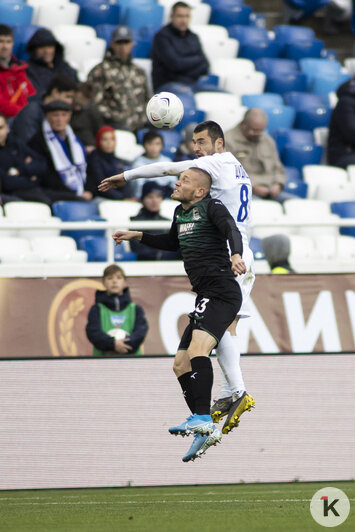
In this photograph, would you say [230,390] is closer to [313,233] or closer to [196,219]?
[196,219]

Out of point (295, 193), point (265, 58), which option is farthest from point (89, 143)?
point (265, 58)

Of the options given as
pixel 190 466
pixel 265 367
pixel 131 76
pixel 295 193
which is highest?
pixel 131 76

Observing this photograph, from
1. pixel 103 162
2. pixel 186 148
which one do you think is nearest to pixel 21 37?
pixel 103 162

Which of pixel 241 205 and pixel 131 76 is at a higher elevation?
pixel 131 76

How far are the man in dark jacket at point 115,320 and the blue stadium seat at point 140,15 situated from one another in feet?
19.7

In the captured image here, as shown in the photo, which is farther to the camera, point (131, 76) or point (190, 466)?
point (131, 76)

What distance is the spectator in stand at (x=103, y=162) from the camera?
13.5 m

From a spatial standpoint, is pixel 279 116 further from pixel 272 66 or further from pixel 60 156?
pixel 60 156

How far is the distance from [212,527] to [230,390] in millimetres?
1268

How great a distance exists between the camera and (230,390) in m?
8.57

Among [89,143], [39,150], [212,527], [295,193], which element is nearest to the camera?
[212,527]

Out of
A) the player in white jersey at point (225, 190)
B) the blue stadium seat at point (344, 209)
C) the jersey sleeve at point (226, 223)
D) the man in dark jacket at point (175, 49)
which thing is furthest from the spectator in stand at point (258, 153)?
the jersey sleeve at point (226, 223)

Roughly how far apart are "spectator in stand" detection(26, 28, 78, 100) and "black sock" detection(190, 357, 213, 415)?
6559mm

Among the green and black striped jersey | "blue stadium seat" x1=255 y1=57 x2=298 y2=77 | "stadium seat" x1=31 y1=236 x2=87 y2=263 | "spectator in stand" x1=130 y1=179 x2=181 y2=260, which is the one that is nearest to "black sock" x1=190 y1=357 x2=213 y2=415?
the green and black striped jersey
